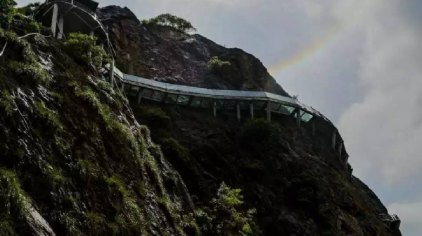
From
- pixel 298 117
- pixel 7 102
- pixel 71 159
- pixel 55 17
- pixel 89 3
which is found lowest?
pixel 71 159

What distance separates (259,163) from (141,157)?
723 inches

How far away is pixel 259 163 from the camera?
43.2 meters

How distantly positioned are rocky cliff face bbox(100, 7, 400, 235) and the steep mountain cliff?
11 cm

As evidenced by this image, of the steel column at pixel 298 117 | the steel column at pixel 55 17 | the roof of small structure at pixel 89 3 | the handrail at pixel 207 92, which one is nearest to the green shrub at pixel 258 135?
the handrail at pixel 207 92

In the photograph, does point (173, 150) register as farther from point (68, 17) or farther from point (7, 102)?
point (7, 102)

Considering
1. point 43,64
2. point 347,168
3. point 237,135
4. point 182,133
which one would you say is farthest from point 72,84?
point 347,168

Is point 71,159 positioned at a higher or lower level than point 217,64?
lower

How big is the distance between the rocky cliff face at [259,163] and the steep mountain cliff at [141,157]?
0.11 meters

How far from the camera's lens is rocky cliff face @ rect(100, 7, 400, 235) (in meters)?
38.8

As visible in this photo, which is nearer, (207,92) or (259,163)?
(259,163)

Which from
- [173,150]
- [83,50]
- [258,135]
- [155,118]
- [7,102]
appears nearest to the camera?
[7,102]

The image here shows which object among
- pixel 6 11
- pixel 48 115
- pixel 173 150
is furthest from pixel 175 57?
pixel 48 115

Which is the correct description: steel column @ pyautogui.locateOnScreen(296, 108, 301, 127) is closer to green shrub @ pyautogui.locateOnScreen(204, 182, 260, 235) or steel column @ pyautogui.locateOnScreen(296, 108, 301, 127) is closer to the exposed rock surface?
the exposed rock surface

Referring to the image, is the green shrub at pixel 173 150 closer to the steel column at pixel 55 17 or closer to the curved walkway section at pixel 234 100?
the curved walkway section at pixel 234 100
